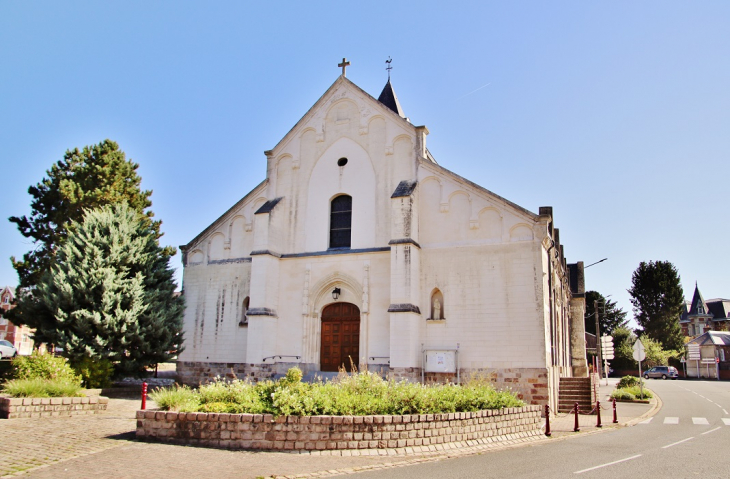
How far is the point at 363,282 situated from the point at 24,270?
717 inches

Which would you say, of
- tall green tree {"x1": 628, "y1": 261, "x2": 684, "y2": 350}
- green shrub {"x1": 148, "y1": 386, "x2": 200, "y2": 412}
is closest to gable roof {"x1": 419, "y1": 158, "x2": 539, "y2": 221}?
green shrub {"x1": 148, "y1": 386, "x2": 200, "y2": 412}

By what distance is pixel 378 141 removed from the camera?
23.4 m

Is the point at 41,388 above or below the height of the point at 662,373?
above

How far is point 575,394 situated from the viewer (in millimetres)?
21203

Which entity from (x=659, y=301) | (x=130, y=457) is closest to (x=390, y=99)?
(x=130, y=457)

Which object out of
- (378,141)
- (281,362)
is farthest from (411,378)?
(378,141)

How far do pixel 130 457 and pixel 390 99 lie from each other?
81.8 feet

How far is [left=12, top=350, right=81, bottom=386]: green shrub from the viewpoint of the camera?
15.9 m

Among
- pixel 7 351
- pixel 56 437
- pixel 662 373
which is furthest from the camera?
pixel 662 373

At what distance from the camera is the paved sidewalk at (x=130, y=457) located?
29.4 feet

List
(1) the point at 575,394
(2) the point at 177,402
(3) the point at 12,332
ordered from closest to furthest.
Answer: (2) the point at 177,402 < (1) the point at 575,394 < (3) the point at 12,332

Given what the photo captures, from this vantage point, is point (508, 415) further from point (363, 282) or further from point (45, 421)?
point (45, 421)

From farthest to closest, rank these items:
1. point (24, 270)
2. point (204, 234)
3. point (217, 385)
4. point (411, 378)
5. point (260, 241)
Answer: point (24, 270), point (204, 234), point (260, 241), point (411, 378), point (217, 385)

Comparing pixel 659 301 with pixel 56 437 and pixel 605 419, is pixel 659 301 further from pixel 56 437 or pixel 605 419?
pixel 56 437
